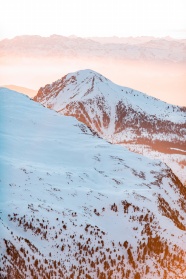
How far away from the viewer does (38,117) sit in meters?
199

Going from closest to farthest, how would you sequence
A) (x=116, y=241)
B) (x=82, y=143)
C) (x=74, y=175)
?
(x=116, y=241) < (x=74, y=175) < (x=82, y=143)

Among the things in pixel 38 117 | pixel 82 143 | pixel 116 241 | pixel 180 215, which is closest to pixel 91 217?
pixel 116 241

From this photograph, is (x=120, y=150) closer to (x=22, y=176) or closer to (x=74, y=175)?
(x=74, y=175)

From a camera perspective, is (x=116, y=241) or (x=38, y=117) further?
(x=38, y=117)

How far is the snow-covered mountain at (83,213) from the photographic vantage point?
9131cm

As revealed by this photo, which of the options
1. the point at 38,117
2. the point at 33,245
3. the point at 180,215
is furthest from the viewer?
the point at 38,117

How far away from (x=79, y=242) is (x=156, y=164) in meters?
85.2

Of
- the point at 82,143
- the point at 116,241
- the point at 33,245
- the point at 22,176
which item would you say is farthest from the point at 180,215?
the point at 33,245

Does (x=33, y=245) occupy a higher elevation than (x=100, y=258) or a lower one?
higher

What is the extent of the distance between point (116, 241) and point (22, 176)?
27.2 metres

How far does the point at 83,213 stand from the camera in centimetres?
11100

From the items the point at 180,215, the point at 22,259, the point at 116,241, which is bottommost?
the point at 180,215

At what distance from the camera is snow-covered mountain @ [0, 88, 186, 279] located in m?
91.3

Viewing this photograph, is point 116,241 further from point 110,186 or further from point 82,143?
point 82,143
